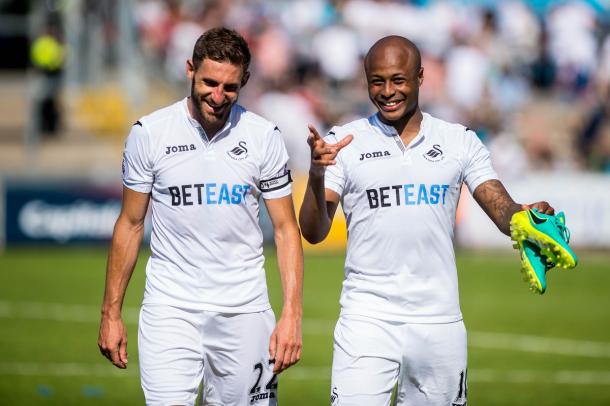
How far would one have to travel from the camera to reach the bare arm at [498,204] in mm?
6414

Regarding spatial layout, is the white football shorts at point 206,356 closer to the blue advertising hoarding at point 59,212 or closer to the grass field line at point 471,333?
the grass field line at point 471,333

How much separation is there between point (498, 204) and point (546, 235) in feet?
1.94

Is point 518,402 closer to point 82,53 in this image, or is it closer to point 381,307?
point 381,307

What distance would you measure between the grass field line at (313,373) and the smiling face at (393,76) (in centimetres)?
627

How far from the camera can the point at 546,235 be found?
6.06 metres

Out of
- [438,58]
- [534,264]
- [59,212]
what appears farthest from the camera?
[438,58]

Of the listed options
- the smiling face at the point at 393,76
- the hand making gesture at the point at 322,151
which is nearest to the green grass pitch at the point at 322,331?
the smiling face at the point at 393,76

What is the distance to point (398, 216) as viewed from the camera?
6680 millimetres

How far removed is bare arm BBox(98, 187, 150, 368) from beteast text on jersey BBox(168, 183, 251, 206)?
0.68 ft

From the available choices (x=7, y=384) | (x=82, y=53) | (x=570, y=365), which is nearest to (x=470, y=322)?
(x=570, y=365)

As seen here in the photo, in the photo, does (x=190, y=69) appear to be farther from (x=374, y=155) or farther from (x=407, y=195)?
(x=407, y=195)

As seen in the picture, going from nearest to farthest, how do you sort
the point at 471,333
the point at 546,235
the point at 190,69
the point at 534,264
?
the point at 546,235 → the point at 534,264 → the point at 190,69 → the point at 471,333

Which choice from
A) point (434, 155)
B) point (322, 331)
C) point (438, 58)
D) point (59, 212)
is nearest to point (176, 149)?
point (434, 155)

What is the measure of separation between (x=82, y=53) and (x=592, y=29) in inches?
446
